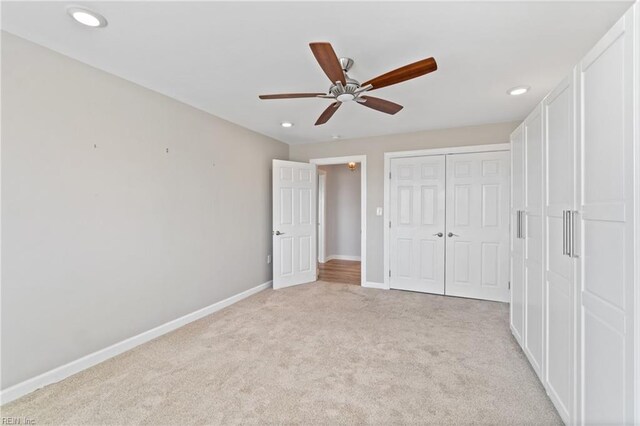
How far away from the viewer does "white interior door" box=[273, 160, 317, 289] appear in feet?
14.5

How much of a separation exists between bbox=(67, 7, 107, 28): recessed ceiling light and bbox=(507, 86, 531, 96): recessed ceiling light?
336 cm

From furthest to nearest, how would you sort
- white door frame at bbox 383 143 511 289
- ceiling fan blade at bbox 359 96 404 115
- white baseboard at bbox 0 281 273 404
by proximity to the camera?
white door frame at bbox 383 143 511 289 < ceiling fan blade at bbox 359 96 404 115 < white baseboard at bbox 0 281 273 404

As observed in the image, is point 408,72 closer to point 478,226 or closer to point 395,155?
point 395,155

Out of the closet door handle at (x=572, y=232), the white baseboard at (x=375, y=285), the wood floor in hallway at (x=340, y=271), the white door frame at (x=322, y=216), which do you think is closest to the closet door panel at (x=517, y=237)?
the closet door handle at (x=572, y=232)

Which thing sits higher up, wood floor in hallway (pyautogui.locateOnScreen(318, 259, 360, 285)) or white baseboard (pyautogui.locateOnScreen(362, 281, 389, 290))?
white baseboard (pyautogui.locateOnScreen(362, 281, 389, 290))

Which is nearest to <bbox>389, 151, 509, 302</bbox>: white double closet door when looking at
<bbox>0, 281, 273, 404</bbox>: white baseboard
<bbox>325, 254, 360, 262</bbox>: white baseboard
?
<bbox>325, 254, 360, 262</bbox>: white baseboard

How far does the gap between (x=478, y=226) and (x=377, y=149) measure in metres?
1.84

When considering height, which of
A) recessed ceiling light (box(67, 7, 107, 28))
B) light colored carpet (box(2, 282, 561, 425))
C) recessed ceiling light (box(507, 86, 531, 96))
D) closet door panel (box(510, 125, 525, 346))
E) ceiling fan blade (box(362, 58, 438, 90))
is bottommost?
light colored carpet (box(2, 282, 561, 425))

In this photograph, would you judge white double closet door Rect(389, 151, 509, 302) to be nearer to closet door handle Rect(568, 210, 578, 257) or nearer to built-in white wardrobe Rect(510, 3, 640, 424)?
built-in white wardrobe Rect(510, 3, 640, 424)

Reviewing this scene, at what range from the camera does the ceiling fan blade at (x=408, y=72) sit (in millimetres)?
1655

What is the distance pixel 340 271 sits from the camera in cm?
573

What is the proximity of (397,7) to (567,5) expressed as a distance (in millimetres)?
963

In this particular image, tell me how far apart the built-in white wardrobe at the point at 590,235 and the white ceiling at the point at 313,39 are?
54 cm

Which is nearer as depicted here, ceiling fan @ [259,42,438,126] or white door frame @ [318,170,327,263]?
ceiling fan @ [259,42,438,126]
